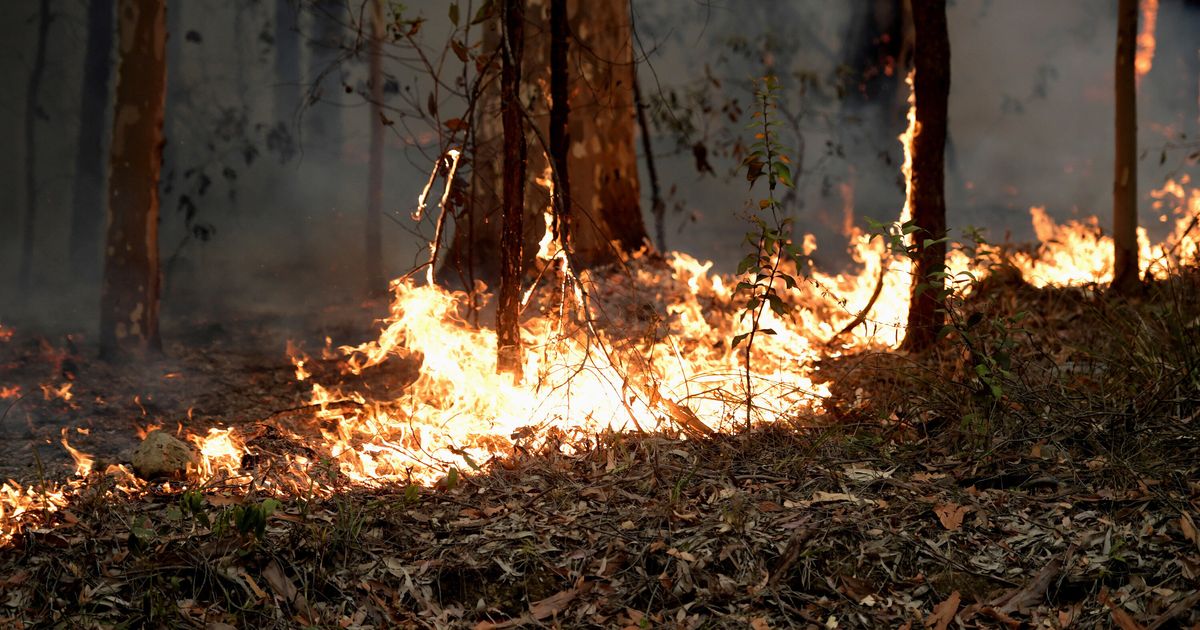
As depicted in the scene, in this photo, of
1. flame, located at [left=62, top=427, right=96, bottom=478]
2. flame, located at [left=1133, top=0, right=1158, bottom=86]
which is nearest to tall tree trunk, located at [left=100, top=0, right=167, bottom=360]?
flame, located at [left=62, top=427, right=96, bottom=478]

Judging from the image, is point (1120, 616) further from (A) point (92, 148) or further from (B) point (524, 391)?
(A) point (92, 148)

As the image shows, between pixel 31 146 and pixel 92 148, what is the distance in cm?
66

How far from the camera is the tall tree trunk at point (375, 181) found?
10430mm

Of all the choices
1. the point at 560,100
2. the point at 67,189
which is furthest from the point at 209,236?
the point at 560,100

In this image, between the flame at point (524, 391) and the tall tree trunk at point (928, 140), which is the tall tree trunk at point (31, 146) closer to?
the flame at point (524, 391)

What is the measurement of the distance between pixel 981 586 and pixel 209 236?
987 centimetres

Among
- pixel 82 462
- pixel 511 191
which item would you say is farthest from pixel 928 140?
pixel 82 462

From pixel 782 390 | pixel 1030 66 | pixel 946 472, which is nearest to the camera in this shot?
pixel 946 472

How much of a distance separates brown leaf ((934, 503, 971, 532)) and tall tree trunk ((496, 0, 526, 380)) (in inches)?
94.8

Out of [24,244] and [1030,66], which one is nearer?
[24,244]

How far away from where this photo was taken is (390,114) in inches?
432

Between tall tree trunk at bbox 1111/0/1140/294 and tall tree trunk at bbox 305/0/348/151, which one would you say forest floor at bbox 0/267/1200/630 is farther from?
tall tree trunk at bbox 305/0/348/151

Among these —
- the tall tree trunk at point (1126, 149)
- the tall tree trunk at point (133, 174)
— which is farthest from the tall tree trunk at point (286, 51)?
the tall tree trunk at point (1126, 149)

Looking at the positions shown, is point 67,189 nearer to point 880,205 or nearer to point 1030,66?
point 880,205
